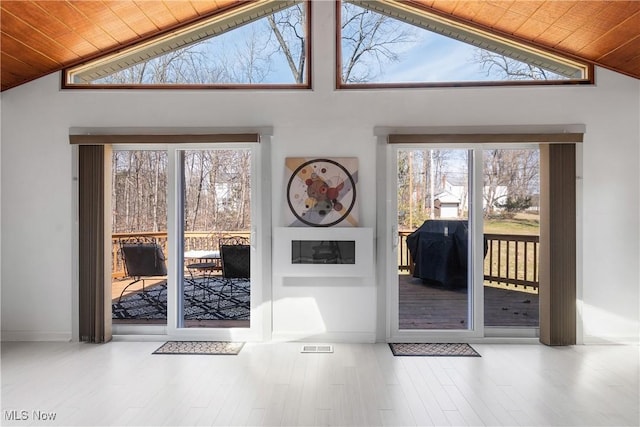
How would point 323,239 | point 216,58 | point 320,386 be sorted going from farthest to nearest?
point 216,58 → point 323,239 → point 320,386

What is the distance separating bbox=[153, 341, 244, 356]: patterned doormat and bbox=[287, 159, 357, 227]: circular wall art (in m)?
1.34

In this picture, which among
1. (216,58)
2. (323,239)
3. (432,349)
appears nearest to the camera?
(432,349)

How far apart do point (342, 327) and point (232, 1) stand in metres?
3.28

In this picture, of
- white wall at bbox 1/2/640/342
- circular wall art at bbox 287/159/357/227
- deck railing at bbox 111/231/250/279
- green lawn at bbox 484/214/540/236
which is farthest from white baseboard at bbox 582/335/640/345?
deck railing at bbox 111/231/250/279

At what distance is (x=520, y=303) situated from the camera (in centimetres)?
384

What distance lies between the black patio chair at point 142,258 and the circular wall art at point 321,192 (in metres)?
1.43

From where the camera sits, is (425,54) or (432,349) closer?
(432,349)

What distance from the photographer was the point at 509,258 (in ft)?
12.7

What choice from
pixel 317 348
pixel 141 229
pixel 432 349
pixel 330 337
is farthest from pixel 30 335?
pixel 432 349

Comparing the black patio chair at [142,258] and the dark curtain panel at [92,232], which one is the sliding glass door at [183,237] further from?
the dark curtain panel at [92,232]

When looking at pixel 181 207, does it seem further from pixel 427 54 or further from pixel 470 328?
pixel 470 328

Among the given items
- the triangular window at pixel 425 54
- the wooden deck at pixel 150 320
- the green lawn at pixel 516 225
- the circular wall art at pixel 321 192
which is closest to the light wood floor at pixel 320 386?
the wooden deck at pixel 150 320

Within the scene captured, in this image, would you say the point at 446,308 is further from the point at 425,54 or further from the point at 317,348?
the point at 425,54

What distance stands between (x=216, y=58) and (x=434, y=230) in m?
2.76
